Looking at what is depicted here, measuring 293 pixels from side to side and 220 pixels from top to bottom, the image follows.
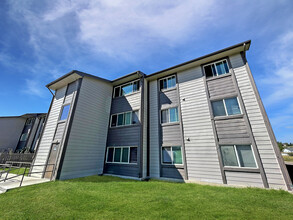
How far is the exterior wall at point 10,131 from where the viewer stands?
66.4 feet

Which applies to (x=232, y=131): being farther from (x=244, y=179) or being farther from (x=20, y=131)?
(x=20, y=131)

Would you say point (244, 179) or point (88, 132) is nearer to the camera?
point (244, 179)

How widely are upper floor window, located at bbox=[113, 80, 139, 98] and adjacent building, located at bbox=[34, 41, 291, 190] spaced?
0.12 meters

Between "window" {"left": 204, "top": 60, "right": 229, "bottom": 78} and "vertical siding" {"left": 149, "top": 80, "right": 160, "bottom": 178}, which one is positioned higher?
"window" {"left": 204, "top": 60, "right": 229, "bottom": 78}

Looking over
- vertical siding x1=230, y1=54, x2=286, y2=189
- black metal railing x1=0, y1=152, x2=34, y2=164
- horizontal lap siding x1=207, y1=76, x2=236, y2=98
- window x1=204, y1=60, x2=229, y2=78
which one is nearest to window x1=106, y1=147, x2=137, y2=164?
horizontal lap siding x1=207, y1=76, x2=236, y2=98

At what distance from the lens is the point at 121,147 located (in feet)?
34.8

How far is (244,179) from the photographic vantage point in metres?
6.66

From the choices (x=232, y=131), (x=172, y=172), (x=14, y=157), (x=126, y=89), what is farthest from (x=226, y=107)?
(x=14, y=157)

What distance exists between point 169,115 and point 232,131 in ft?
14.9

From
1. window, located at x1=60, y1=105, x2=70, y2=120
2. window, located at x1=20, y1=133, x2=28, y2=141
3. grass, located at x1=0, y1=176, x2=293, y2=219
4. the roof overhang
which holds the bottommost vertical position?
grass, located at x1=0, y1=176, x2=293, y2=219

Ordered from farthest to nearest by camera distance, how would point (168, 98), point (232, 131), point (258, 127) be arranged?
1. point (168, 98)
2. point (232, 131)
3. point (258, 127)

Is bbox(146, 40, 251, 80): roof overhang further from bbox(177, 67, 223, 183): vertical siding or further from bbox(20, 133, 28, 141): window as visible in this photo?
bbox(20, 133, 28, 141): window

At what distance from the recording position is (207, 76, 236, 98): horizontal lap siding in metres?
8.38

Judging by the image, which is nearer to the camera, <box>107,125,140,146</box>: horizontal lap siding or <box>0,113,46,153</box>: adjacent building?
<box>107,125,140,146</box>: horizontal lap siding
